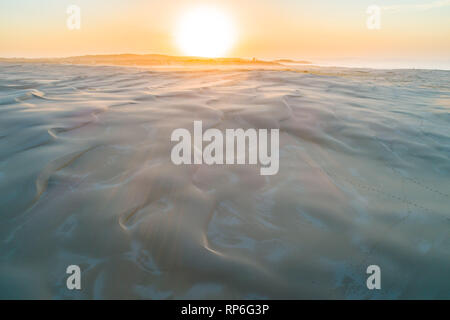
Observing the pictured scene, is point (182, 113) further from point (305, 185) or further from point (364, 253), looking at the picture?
point (364, 253)

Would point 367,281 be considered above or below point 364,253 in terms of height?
below

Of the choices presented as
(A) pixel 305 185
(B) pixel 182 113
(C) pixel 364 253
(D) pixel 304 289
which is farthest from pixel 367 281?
(B) pixel 182 113

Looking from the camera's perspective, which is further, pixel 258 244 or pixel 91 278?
pixel 258 244

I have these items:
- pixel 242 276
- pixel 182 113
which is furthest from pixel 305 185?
pixel 182 113

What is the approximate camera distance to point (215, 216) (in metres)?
1.53

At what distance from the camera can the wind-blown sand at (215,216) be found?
117cm

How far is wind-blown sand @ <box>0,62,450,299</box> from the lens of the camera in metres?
1.17

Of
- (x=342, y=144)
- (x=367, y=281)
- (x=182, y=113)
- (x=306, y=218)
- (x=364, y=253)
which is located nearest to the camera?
(x=367, y=281)

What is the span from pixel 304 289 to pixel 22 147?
2.47 m

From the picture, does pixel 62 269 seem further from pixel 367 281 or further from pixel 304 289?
pixel 367 281

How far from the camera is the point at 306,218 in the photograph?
1.55m

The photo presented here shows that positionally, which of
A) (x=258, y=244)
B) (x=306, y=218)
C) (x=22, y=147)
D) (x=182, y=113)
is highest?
(x=182, y=113)

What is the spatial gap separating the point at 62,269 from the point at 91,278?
161 millimetres
